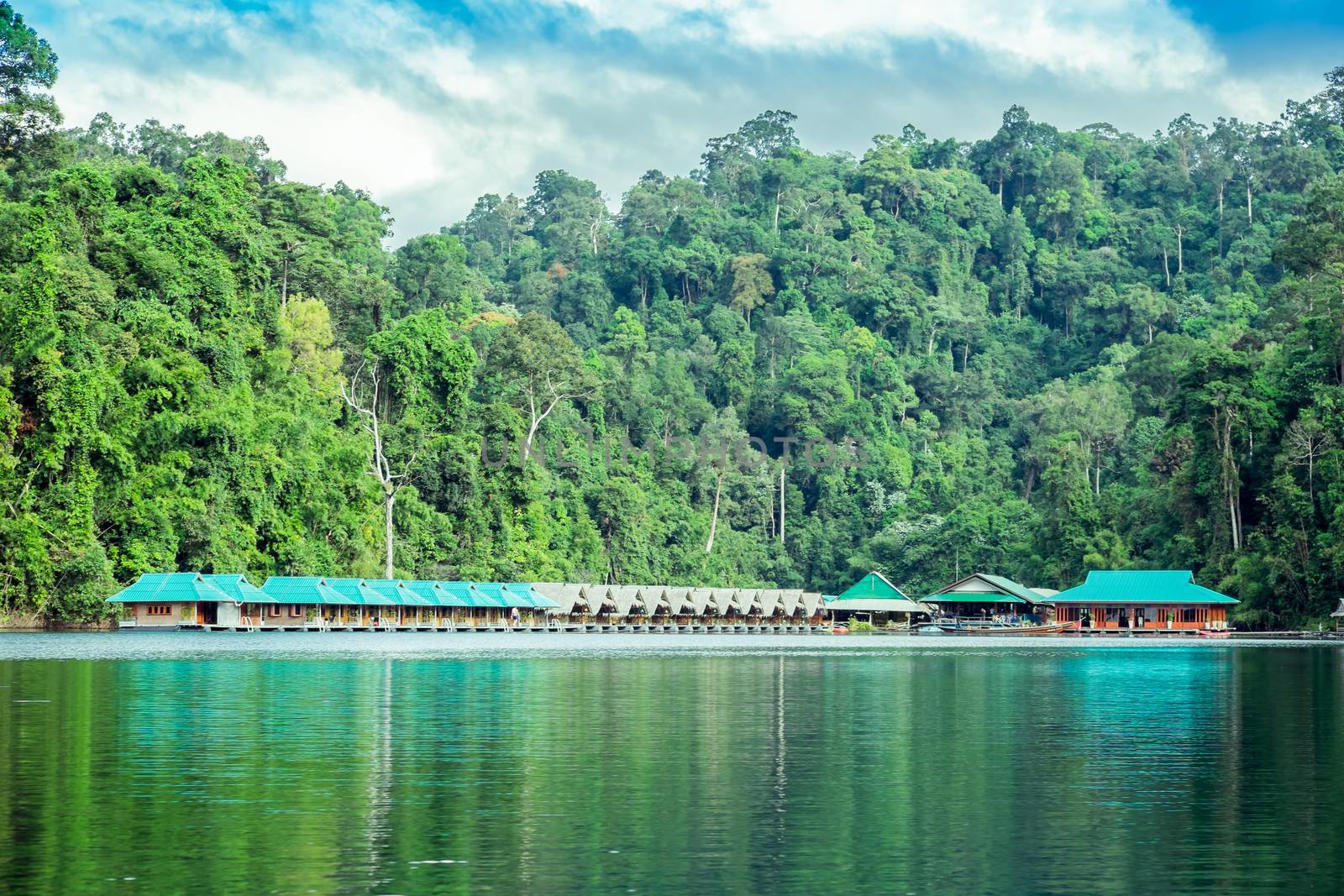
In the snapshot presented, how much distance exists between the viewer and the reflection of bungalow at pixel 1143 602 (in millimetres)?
86438

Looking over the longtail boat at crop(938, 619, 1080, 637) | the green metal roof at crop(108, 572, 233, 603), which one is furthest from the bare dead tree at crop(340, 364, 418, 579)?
the longtail boat at crop(938, 619, 1080, 637)

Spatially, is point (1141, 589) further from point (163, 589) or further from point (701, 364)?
point (701, 364)

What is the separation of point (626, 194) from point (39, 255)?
365ft

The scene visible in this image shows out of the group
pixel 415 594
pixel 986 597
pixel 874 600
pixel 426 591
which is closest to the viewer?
pixel 415 594

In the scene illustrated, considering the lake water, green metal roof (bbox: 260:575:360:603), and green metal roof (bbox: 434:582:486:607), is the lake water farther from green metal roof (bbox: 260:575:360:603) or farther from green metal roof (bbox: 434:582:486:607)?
green metal roof (bbox: 434:582:486:607)

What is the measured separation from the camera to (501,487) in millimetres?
95125

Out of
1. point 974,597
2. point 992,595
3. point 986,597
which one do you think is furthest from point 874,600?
point 992,595

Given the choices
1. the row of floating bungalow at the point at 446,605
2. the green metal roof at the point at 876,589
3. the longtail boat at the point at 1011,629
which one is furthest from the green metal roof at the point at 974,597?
the row of floating bungalow at the point at 446,605

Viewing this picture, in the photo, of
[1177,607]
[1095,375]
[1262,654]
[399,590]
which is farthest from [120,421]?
[1095,375]

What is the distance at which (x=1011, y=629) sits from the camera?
96938 mm

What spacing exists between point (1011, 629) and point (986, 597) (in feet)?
14.4

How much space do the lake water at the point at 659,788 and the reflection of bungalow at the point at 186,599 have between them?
2993cm

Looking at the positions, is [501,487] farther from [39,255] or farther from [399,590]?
[39,255]

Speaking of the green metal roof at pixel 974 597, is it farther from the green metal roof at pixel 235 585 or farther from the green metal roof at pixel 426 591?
the green metal roof at pixel 235 585
